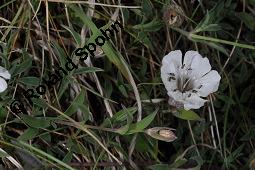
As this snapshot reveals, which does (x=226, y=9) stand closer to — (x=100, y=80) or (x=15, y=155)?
(x=100, y=80)

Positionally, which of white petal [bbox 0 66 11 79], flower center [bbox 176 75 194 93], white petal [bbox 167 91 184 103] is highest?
white petal [bbox 0 66 11 79]

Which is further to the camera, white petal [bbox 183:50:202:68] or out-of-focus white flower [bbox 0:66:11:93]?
white petal [bbox 183:50:202:68]

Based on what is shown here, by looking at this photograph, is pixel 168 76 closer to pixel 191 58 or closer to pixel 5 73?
pixel 191 58

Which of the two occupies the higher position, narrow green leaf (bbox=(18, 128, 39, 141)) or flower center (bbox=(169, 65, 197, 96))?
flower center (bbox=(169, 65, 197, 96))

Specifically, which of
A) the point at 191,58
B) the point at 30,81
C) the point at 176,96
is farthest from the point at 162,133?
the point at 30,81

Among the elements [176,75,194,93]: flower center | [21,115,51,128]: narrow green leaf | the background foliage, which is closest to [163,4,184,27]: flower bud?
the background foliage

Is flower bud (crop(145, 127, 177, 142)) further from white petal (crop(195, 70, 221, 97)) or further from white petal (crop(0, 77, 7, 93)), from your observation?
white petal (crop(0, 77, 7, 93))
